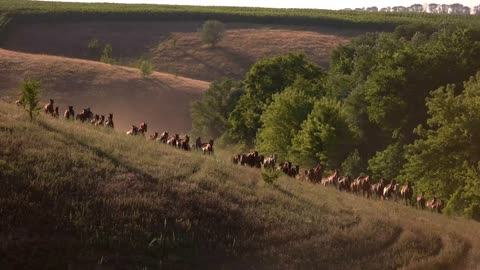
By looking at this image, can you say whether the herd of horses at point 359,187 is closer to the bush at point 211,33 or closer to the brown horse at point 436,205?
the brown horse at point 436,205

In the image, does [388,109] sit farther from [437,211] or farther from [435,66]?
[437,211]

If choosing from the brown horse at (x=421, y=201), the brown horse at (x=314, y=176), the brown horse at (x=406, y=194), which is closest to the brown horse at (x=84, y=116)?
the brown horse at (x=314, y=176)

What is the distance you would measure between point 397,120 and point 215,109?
108 ft

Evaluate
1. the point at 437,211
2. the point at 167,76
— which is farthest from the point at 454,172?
the point at 167,76

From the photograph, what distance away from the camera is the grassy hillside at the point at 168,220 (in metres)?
16.8

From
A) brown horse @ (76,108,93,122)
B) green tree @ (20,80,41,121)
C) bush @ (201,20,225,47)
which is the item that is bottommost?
bush @ (201,20,225,47)

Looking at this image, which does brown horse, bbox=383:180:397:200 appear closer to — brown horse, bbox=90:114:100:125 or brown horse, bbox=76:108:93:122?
brown horse, bbox=90:114:100:125

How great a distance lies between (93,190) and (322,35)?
371 feet

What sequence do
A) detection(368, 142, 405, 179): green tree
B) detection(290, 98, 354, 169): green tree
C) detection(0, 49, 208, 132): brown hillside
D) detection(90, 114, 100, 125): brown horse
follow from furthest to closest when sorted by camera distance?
detection(0, 49, 208, 132): brown hillside
detection(290, 98, 354, 169): green tree
detection(368, 142, 405, 179): green tree
detection(90, 114, 100, 125): brown horse

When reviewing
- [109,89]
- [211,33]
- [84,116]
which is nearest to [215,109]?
[109,89]

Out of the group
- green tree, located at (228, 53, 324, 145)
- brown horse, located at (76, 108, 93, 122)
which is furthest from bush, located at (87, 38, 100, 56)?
brown horse, located at (76, 108, 93, 122)

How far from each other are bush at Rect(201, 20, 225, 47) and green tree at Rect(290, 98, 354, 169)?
78776mm

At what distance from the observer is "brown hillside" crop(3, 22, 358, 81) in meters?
111

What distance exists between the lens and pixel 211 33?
4889 inches
